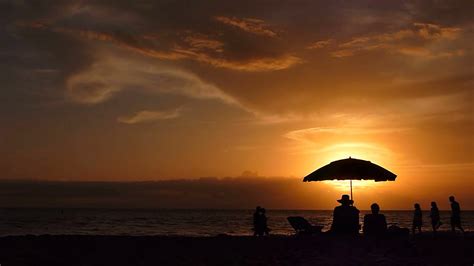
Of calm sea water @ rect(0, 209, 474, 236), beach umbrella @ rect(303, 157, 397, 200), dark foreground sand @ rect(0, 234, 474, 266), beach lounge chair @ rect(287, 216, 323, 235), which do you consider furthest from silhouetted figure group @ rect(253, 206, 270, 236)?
calm sea water @ rect(0, 209, 474, 236)

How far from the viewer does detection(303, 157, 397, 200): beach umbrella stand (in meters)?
15.9

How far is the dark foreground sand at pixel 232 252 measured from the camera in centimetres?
1221

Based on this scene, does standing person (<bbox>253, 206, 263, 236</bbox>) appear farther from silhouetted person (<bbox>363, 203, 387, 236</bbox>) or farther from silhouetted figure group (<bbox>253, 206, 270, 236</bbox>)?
silhouetted person (<bbox>363, 203, 387, 236</bbox>)

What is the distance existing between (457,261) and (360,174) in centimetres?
418

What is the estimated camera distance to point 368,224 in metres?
15.0

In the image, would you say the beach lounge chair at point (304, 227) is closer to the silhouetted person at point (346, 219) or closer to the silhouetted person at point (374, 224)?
the silhouetted person at point (346, 219)

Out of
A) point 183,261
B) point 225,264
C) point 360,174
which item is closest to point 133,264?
point 183,261

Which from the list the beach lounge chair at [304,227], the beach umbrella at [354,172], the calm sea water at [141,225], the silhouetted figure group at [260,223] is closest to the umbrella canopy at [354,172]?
the beach umbrella at [354,172]

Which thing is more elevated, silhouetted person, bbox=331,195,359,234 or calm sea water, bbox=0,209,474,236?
silhouetted person, bbox=331,195,359,234

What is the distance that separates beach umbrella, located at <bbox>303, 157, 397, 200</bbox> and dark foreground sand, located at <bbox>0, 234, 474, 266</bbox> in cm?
208

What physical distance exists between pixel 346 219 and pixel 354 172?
1530mm

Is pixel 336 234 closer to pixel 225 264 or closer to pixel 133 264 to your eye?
pixel 225 264

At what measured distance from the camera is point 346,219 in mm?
15312

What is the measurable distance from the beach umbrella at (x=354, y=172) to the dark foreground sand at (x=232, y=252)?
6.84 ft
